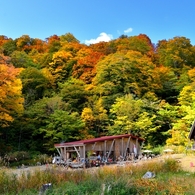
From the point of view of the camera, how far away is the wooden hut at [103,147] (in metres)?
24.2

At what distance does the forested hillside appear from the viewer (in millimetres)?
29766

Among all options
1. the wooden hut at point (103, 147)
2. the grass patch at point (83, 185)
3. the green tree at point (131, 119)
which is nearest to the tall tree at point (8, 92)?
the wooden hut at point (103, 147)

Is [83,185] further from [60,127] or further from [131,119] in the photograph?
[131,119]

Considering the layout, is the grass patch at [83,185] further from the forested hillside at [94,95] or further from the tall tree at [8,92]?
the forested hillside at [94,95]

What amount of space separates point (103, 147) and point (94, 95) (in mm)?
11698

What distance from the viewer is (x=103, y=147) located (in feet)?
85.3

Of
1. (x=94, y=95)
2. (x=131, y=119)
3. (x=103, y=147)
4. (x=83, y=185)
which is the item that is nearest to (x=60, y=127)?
(x=103, y=147)

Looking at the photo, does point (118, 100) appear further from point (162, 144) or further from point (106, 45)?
point (106, 45)

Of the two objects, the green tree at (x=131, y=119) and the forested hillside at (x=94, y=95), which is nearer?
the forested hillside at (x=94, y=95)

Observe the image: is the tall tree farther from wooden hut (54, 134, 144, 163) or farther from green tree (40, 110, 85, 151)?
wooden hut (54, 134, 144, 163)

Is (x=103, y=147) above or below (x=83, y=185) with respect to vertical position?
below

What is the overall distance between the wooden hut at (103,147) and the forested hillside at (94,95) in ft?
10.3

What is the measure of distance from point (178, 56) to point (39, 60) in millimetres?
22453

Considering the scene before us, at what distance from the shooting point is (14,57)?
135ft
